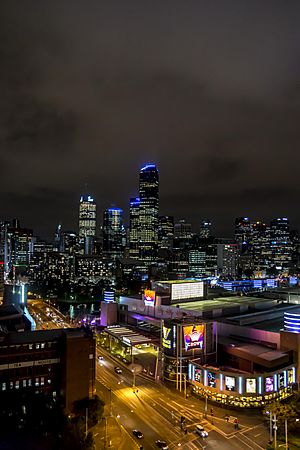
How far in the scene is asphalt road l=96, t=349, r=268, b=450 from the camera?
101 ft

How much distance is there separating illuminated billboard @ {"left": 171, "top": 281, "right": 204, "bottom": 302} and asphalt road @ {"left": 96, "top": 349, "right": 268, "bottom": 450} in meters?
25.1

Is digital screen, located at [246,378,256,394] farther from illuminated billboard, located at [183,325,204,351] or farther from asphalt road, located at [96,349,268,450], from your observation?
illuminated billboard, located at [183,325,204,351]

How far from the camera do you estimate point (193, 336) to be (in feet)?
152

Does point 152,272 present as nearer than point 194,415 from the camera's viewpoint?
No

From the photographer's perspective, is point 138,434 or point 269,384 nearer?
point 138,434

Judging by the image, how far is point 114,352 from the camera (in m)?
56.6

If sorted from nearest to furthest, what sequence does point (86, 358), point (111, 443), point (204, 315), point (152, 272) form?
1. point (111, 443)
2. point (86, 358)
3. point (204, 315)
4. point (152, 272)

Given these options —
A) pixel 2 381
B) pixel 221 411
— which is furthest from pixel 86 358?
pixel 221 411

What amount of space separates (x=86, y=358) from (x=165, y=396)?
945 centimetres

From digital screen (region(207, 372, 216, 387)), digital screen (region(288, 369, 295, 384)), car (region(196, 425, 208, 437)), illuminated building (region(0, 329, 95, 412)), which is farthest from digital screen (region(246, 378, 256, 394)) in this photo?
illuminated building (region(0, 329, 95, 412))

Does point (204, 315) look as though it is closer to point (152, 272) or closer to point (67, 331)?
point (67, 331)

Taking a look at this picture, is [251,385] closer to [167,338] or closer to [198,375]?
[198,375]

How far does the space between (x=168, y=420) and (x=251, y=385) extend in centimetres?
958

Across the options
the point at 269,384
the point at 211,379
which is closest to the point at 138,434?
the point at 211,379
